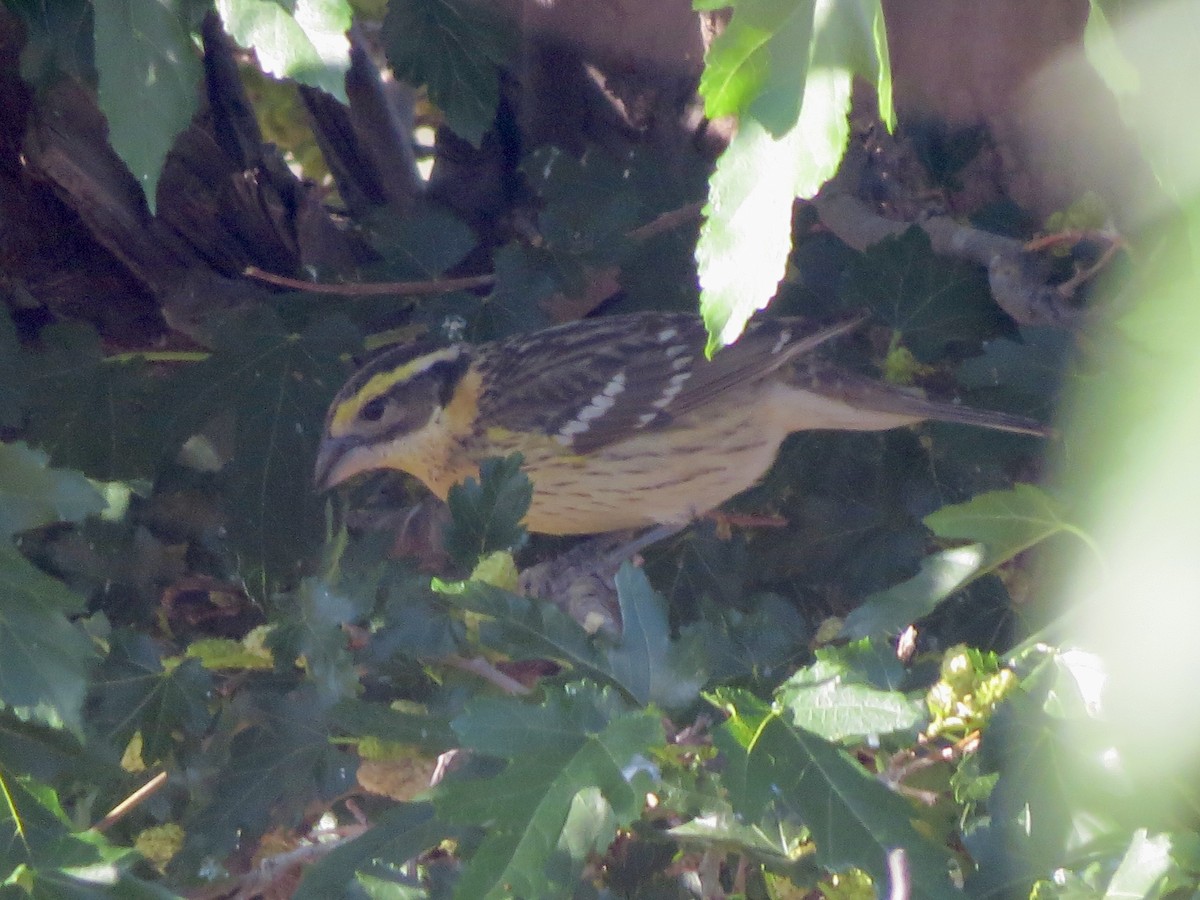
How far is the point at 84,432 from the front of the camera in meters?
2.82

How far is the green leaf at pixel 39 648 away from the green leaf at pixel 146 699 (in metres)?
0.22

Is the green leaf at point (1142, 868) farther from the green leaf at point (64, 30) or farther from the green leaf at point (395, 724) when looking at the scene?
the green leaf at point (64, 30)

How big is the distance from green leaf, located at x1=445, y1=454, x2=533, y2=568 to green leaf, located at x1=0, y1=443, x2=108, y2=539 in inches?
22.4

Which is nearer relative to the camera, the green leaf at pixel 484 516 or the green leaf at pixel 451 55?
the green leaf at pixel 484 516

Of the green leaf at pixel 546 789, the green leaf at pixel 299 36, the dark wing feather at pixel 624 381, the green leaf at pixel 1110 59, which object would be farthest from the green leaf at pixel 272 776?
the dark wing feather at pixel 624 381

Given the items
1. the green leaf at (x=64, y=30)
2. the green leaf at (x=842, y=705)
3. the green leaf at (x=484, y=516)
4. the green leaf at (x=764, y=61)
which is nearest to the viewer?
the green leaf at (x=764, y=61)

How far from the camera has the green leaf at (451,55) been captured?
285cm

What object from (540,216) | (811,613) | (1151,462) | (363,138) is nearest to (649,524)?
(811,613)

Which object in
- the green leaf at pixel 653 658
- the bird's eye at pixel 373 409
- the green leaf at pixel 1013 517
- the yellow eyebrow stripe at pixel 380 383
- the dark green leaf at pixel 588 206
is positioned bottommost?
the bird's eye at pixel 373 409

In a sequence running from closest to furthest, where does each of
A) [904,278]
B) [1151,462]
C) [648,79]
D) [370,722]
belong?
1. [370,722]
2. [1151,462]
3. [904,278]
4. [648,79]

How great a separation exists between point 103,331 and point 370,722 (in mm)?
2161

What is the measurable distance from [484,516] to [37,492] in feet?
2.30

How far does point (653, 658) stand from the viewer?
1648 millimetres

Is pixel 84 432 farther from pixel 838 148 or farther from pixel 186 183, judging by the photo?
pixel 838 148
